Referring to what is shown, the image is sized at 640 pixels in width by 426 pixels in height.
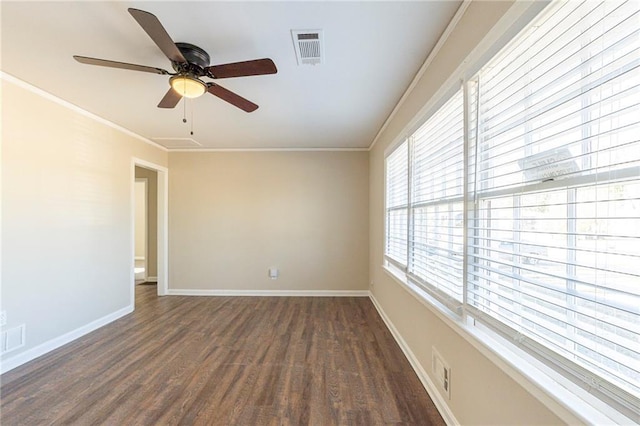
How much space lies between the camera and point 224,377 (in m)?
2.32

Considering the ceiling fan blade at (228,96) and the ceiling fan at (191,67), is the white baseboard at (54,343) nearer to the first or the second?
the ceiling fan at (191,67)

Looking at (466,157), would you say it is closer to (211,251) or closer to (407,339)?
(407,339)

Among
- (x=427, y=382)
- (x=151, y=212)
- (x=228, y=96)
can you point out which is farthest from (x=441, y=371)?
(x=151, y=212)

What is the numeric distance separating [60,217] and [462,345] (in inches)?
154

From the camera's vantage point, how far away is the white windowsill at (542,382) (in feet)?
2.78

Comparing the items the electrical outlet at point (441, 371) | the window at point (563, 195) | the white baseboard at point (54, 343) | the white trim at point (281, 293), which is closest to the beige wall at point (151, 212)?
the white trim at point (281, 293)

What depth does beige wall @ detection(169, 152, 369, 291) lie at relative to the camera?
15.8ft

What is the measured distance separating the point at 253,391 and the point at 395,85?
9.28ft

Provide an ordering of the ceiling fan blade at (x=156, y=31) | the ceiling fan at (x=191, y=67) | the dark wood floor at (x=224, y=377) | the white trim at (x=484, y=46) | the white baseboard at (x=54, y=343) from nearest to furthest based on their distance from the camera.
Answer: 1. the white trim at (x=484, y=46)
2. the ceiling fan blade at (x=156, y=31)
3. the ceiling fan at (x=191, y=67)
4. the dark wood floor at (x=224, y=377)
5. the white baseboard at (x=54, y=343)

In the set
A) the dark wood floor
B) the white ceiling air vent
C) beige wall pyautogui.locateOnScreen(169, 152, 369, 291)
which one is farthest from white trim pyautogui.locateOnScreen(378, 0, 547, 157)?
beige wall pyautogui.locateOnScreen(169, 152, 369, 291)

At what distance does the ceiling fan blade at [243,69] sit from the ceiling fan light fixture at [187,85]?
127 millimetres

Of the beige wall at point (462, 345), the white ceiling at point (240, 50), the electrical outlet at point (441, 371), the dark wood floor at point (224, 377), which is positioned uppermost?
the white ceiling at point (240, 50)

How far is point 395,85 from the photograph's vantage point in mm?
2547

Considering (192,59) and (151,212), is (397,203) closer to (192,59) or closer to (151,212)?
(192,59)
